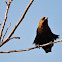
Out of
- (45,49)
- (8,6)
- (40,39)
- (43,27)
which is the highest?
(8,6)

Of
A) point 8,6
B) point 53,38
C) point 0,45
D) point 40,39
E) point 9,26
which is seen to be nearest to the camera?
point 0,45

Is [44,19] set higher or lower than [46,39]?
higher

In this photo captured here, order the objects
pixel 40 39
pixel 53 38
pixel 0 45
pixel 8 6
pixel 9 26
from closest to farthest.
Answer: pixel 0 45, pixel 8 6, pixel 9 26, pixel 53 38, pixel 40 39

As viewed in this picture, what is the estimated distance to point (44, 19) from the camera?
206 inches

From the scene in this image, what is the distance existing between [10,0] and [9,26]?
1.16 ft

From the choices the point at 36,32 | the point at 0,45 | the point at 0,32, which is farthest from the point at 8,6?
the point at 36,32

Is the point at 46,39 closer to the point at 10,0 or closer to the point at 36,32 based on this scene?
the point at 36,32

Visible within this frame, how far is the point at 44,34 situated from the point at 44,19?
2.03ft

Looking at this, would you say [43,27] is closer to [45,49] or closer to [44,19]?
[44,19]

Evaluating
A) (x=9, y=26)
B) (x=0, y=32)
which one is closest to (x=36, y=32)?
(x=9, y=26)

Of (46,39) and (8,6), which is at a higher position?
(8,6)

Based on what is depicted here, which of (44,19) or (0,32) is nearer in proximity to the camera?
(0,32)

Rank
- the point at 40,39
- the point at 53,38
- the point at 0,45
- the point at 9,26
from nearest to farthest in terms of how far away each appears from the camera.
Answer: the point at 0,45 → the point at 9,26 → the point at 53,38 → the point at 40,39

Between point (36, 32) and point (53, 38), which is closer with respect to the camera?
point (53, 38)
